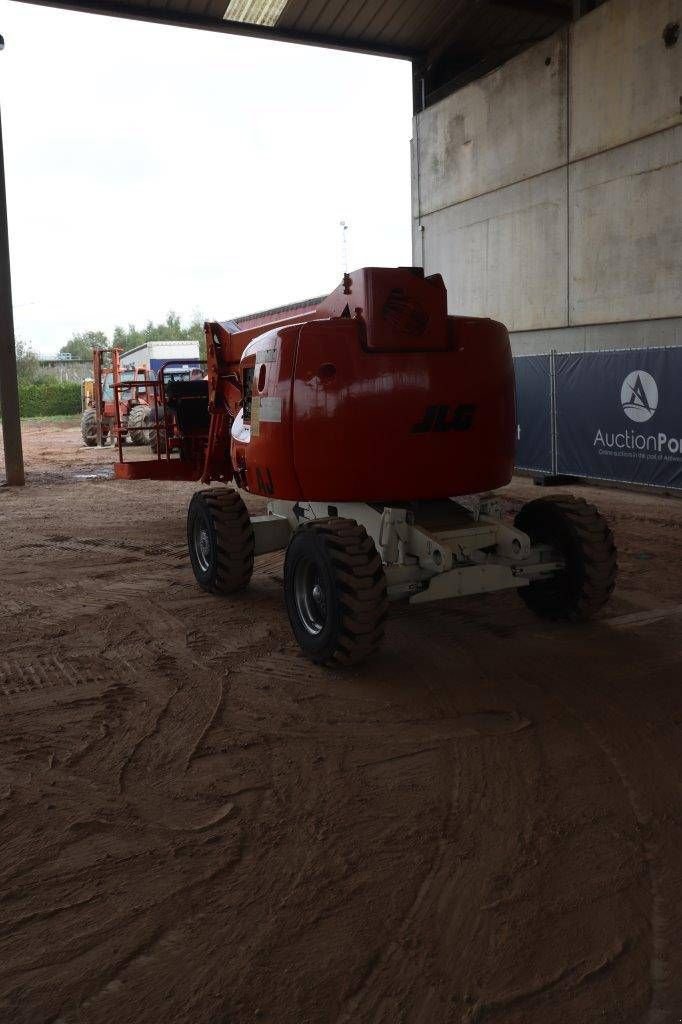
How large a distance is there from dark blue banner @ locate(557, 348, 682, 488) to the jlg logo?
23.7 ft

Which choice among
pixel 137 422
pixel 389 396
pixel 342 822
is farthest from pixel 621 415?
pixel 137 422

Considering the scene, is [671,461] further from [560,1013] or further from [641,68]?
[560,1013]

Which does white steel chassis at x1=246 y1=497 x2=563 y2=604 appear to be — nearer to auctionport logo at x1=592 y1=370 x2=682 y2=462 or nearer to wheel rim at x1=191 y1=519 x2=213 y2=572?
wheel rim at x1=191 y1=519 x2=213 y2=572

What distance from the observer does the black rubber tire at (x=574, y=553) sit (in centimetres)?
607

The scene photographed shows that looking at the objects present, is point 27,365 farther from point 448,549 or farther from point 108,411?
point 448,549

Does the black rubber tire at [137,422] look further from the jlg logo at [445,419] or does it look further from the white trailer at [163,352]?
the jlg logo at [445,419]

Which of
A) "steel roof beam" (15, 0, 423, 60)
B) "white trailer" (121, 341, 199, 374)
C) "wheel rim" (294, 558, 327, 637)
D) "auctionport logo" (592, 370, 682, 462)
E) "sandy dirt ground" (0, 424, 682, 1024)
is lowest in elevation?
"sandy dirt ground" (0, 424, 682, 1024)

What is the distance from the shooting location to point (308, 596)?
229 inches

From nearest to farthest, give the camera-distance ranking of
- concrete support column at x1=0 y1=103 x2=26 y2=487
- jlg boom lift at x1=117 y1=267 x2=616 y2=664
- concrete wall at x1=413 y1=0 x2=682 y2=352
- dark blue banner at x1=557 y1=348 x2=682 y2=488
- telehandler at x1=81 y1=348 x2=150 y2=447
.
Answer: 1. jlg boom lift at x1=117 y1=267 x2=616 y2=664
2. dark blue banner at x1=557 y1=348 x2=682 y2=488
3. concrete wall at x1=413 y1=0 x2=682 y2=352
4. concrete support column at x1=0 y1=103 x2=26 y2=487
5. telehandler at x1=81 y1=348 x2=150 y2=447

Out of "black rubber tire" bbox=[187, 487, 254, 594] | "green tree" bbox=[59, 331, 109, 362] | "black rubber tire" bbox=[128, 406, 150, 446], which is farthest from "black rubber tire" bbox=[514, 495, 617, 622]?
"green tree" bbox=[59, 331, 109, 362]

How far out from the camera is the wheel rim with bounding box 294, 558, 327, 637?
5.72 m

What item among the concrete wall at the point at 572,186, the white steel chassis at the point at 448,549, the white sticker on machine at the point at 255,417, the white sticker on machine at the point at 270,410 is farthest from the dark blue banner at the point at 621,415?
the white sticker on machine at the point at 270,410

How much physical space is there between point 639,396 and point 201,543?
7.81 m

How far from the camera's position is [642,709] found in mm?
4844
